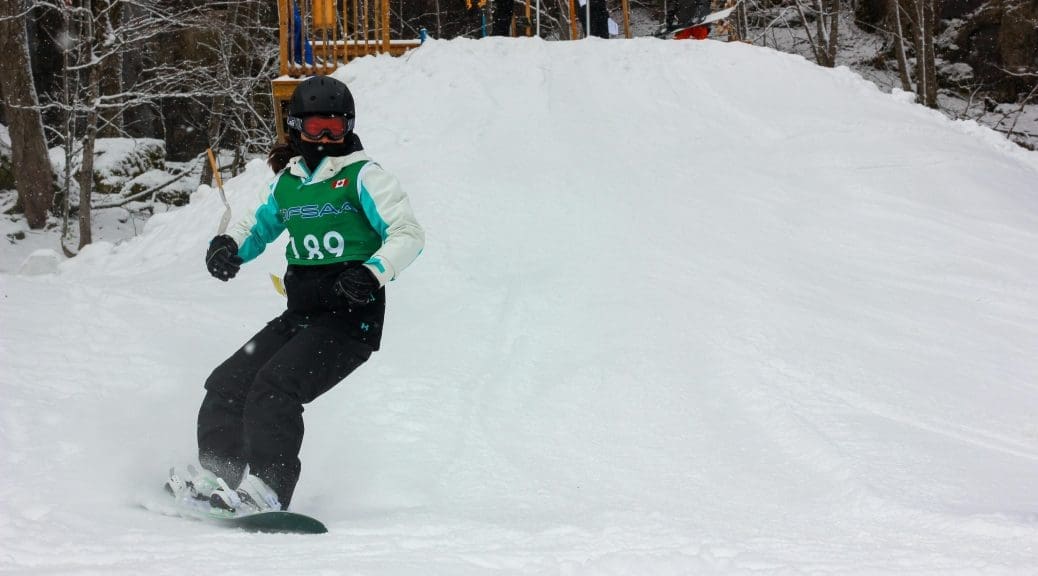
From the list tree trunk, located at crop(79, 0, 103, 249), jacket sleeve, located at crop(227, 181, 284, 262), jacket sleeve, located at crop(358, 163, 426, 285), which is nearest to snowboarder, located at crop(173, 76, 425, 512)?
jacket sleeve, located at crop(358, 163, 426, 285)

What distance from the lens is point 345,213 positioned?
340 cm

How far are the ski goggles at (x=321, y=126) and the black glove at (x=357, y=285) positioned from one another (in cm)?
63

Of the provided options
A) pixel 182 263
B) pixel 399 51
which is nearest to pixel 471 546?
pixel 182 263

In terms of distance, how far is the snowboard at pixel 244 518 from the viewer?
9.57 ft

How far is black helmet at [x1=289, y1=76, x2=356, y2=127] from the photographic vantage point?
3.40 meters

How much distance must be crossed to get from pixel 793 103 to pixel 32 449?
7512 mm

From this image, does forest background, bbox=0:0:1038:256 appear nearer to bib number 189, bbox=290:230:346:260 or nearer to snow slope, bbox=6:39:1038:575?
snow slope, bbox=6:39:1038:575

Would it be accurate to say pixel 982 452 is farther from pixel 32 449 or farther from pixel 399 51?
pixel 399 51

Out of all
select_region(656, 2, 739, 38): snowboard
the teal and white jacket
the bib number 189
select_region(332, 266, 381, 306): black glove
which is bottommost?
select_region(332, 266, 381, 306): black glove

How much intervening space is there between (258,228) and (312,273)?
479 millimetres

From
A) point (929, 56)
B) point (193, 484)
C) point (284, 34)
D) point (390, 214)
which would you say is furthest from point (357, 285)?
point (929, 56)

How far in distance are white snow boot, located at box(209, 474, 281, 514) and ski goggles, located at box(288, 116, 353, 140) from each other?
1319mm

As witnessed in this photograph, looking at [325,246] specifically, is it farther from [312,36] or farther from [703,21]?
[703,21]

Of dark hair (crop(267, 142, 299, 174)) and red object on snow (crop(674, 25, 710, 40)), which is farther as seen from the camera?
red object on snow (crop(674, 25, 710, 40))
